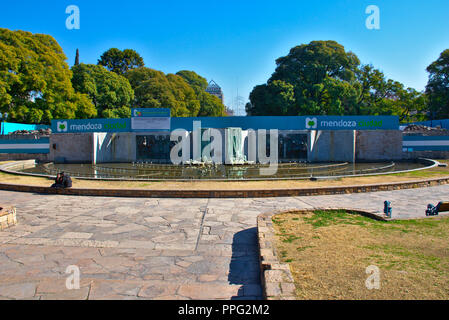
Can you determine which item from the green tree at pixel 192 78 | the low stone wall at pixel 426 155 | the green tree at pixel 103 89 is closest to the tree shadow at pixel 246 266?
the low stone wall at pixel 426 155

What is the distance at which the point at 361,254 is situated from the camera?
500cm

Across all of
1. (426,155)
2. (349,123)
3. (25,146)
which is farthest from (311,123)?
(25,146)

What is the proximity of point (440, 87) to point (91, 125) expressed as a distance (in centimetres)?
4142

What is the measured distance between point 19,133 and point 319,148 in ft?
89.2

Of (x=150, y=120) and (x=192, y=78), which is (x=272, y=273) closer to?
(x=150, y=120)

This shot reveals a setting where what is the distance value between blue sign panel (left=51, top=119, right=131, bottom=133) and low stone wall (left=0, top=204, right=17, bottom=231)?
57.4 feet

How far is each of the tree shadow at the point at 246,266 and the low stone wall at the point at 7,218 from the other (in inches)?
195

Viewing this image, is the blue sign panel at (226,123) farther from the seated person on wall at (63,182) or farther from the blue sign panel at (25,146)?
the seated person on wall at (63,182)

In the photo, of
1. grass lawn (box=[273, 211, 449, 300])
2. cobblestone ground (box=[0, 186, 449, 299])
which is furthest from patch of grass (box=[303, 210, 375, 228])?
cobblestone ground (box=[0, 186, 449, 299])

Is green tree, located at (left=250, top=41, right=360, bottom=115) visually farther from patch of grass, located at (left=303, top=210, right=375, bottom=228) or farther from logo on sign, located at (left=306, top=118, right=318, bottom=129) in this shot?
patch of grass, located at (left=303, top=210, right=375, bottom=228)

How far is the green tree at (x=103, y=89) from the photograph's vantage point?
1526 inches

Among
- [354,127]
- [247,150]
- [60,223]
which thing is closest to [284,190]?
[60,223]

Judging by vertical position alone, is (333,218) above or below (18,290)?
above
